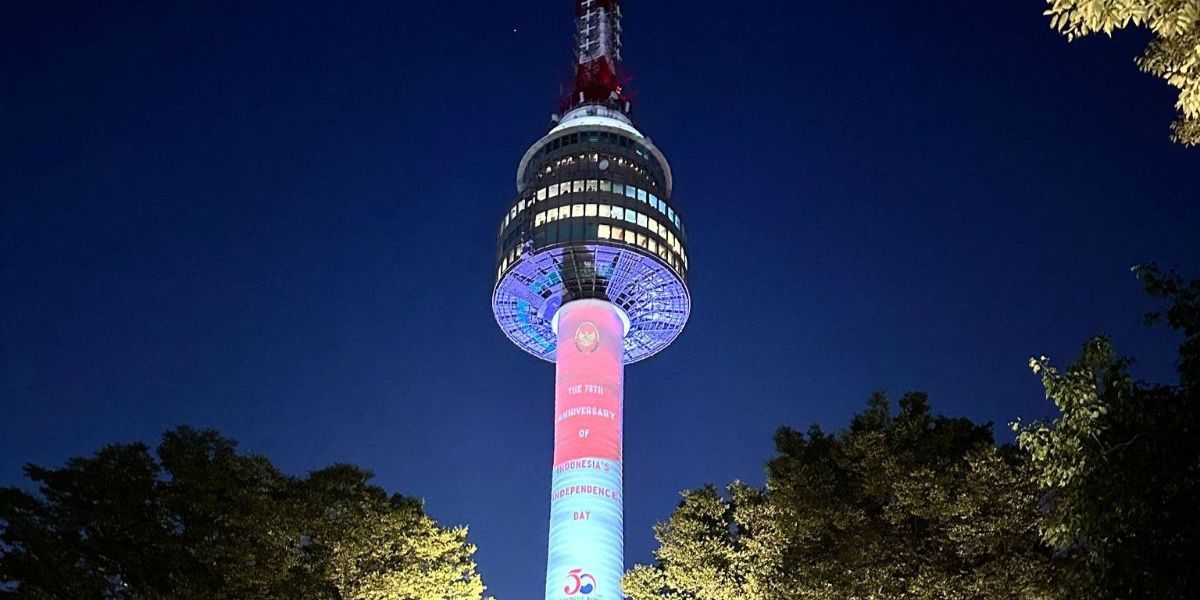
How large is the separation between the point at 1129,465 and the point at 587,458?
65918mm

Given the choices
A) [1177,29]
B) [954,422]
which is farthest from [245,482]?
[1177,29]

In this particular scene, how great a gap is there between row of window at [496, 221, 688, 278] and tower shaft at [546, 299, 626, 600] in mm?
5337

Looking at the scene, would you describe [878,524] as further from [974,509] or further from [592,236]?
[592,236]

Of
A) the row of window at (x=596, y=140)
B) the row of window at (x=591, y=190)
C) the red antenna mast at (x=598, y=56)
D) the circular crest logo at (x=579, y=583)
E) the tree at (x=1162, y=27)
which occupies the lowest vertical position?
the tree at (x=1162, y=27)

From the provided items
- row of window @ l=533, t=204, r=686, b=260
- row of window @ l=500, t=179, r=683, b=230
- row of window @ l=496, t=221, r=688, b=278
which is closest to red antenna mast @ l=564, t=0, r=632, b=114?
row of window @ l=500, t=179, r=683, b=230

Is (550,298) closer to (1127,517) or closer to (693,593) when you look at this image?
(693,593)

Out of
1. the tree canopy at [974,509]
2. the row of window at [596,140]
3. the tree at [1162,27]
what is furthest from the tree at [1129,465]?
the row of window at [596,140]

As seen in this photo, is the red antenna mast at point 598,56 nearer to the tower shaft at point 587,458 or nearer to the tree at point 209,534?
the tower shaft at point 587,458

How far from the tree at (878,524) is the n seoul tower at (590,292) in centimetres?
4054

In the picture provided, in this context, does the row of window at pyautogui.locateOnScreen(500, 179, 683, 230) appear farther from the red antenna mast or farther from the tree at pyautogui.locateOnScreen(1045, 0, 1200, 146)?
the tree at pyautogui.locateOnScreen(1045, 0, 1200, 146)

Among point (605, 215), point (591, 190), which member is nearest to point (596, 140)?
point (591, 190)

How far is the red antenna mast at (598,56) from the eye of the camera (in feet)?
322

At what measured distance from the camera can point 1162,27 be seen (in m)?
10.3

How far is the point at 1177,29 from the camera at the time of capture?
33.7 ft
